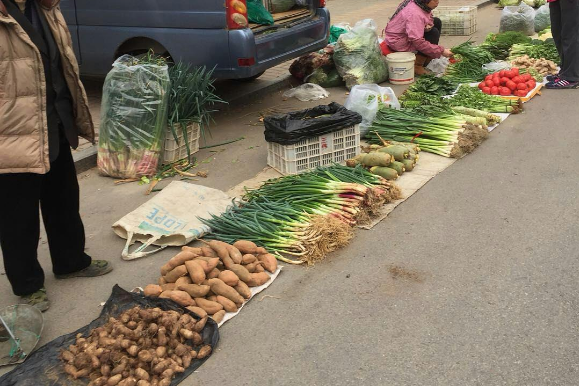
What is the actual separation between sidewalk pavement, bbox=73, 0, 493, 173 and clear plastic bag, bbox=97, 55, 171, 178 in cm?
48

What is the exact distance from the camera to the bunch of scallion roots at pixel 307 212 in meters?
4.41

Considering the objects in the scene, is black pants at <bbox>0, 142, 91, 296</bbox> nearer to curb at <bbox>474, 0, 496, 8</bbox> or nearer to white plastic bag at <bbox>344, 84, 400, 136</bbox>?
white plastic bag at <bbox>344, 84, 400, 136</bbox>

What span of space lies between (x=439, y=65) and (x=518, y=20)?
120 inches

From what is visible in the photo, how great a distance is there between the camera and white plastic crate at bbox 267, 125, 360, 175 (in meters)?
5.59

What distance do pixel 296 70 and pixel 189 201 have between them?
415 cm

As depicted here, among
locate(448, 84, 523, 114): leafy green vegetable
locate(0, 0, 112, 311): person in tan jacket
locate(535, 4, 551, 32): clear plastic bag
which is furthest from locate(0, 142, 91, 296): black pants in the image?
locate(535, 4, 551, 32): clear plastic bag

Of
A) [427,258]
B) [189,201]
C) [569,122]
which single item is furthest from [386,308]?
[569,122]

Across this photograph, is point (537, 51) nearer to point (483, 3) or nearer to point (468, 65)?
point (468, 65)

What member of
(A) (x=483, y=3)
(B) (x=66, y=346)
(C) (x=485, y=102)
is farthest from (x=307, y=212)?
(A) (x=483, y=3)

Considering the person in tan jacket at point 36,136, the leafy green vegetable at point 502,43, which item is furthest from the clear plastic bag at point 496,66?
the person in tan jacket at point 36,136

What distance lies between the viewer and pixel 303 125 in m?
5.57

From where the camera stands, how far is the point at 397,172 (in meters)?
5.52

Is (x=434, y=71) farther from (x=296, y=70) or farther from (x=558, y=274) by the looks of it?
(x=558, y=274)

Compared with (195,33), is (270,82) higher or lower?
lower
